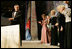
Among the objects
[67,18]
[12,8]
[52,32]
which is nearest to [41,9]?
[52,32]

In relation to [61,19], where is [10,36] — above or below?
below

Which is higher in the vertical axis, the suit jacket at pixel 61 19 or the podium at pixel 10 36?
the suit jacket at pixel 61 19

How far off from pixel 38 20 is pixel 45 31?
0.66m

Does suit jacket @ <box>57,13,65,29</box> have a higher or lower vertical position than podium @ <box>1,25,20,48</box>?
higher

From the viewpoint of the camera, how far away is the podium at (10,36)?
554cm

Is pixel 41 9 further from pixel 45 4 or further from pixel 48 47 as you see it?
pixel 48 47

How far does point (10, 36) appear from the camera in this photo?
5684 millimetres

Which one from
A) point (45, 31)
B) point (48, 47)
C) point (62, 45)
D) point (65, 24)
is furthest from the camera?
point (45, 31)

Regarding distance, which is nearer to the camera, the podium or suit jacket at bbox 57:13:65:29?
suit jacket at bbox 57:13:65:29

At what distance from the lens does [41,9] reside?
8.02m

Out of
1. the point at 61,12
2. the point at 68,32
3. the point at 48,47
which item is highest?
the point at 61,12

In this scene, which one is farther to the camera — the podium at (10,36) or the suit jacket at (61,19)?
the podium at (10,36)

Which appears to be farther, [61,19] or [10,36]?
[10,36]

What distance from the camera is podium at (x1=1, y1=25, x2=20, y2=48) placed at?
5543mm
